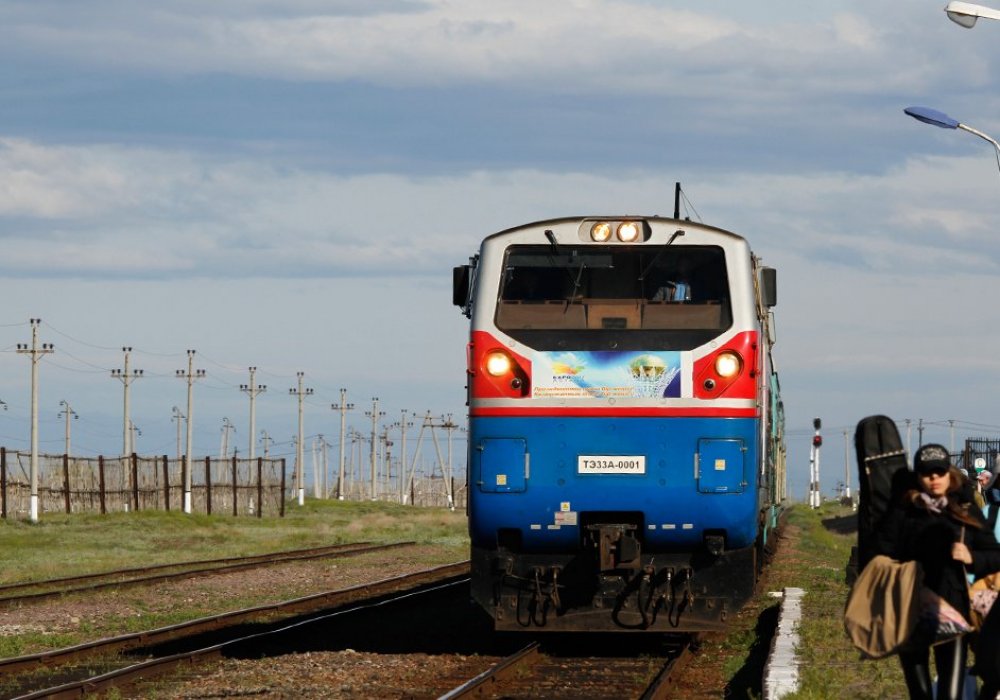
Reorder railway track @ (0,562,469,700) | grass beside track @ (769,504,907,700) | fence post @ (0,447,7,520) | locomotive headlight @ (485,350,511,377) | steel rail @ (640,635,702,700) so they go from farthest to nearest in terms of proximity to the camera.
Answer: fence post @ (0,447,7,520), locomotive headlight @ (485,350,511,377), railway track @ (0,562,469,700), steel rail @ (640,635,702,700), grass beside track @ (769,504,907,700)

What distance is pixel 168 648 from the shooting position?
53.9 ft

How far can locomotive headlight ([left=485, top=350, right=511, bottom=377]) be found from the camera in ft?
45.2

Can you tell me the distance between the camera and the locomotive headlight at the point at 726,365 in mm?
13602

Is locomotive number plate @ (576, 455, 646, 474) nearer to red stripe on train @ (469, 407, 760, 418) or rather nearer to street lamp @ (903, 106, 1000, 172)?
red stripe on train @ (469, 407, 760, 418)

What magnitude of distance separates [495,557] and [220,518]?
145 ft

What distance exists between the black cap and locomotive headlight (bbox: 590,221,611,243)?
5962mm

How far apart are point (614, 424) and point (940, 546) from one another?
17.4 feet

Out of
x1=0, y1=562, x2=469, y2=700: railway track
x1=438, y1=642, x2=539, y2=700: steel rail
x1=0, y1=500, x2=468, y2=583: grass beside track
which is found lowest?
x1=0, y1=500, x2=468, y2=583: grass beside track

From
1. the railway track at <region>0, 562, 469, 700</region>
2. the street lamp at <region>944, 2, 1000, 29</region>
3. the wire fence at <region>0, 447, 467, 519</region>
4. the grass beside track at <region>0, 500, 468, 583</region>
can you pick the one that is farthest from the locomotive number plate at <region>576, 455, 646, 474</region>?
the wire fence at <region>0, 447, 467, 519</region>

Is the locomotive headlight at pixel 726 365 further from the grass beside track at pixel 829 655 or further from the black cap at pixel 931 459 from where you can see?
the black cap at pixel 931 459

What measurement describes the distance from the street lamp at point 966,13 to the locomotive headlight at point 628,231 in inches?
326

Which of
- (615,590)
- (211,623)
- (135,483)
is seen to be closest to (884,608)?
(615,590)

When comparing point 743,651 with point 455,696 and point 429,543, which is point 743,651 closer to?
point 455,696

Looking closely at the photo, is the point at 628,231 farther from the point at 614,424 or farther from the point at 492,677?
the point at 492,677
